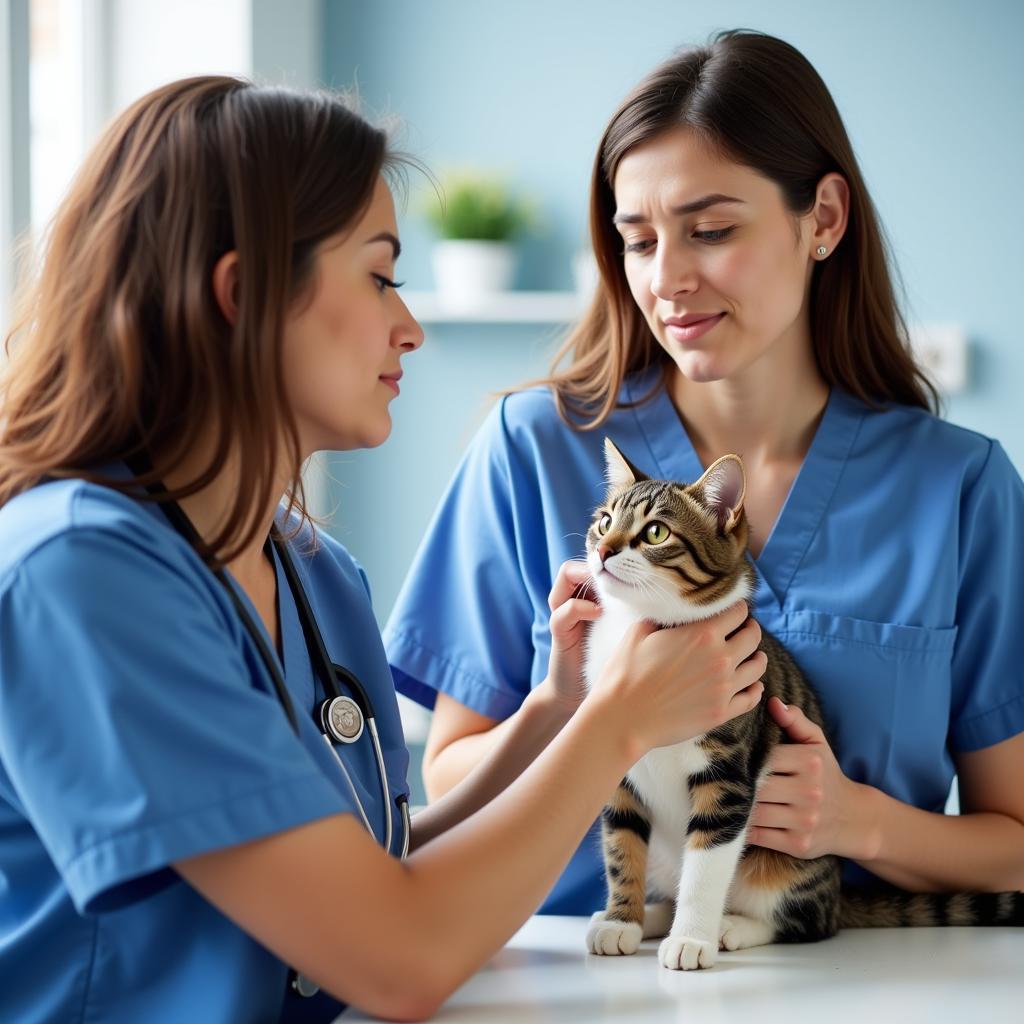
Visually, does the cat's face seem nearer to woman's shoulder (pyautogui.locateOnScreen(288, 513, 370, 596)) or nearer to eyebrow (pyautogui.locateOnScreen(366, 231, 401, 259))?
woman's shoulder (pyautogui.locateOnScreen(288, 513, 370, 596))

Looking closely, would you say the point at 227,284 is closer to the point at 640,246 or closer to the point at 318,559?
the point at 318,559

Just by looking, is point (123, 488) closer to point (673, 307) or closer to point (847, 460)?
point (673, 307)

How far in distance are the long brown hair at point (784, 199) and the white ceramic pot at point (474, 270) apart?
1240 mm

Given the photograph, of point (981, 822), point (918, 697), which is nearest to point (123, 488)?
point (918, 697)

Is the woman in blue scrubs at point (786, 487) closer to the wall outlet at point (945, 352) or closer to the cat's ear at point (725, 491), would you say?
the cat's ear at point (725, 491)

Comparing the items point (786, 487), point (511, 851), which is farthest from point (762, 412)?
point (511, 851)

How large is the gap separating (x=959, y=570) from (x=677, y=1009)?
0.70 meters

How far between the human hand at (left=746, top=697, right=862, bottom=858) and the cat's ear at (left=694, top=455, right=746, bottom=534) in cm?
19

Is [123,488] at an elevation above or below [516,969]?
above

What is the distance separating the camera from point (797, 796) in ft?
4.23

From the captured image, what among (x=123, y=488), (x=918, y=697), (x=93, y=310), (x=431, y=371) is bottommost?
(x=431, y=371)

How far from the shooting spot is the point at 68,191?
1018mm


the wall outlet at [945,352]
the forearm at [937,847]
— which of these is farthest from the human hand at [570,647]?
the wall outlet at [945,352]

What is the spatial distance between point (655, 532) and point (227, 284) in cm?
53
